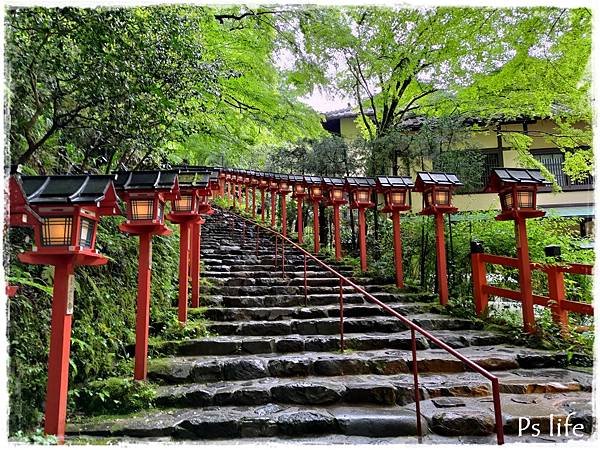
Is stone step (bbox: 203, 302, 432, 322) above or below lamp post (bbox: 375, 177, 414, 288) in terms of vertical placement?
below

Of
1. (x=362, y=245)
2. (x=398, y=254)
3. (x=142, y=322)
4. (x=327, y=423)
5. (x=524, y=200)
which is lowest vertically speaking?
(x=327, y=423)

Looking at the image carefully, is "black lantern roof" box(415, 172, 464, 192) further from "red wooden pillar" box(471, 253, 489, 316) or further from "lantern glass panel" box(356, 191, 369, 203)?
"lantern glass panel" box(356, 191, 369, 203)

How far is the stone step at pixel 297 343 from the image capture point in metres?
5.33

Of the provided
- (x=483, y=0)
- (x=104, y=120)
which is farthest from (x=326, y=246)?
(x=483, y=0)

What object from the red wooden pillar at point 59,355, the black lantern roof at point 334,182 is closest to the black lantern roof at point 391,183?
the black lantern roof at point 334,182

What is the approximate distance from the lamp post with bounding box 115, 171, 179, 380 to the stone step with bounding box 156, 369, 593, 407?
22.6 inches

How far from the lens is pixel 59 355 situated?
10.0 ft

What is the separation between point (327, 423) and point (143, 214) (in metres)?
2.82

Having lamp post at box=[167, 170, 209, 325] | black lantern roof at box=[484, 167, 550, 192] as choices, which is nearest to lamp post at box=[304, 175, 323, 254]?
lamp post at box=[167, 170, 209, 325]

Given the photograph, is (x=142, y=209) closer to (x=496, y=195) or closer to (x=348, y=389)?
(x=348, y=389)

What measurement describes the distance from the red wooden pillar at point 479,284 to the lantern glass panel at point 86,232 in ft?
19.6

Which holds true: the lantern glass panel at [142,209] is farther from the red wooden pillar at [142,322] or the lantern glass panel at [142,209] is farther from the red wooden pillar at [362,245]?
the red wooden pillar at [362,245]

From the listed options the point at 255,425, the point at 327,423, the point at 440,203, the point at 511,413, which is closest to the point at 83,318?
the point at 255,425

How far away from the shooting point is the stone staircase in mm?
3568
